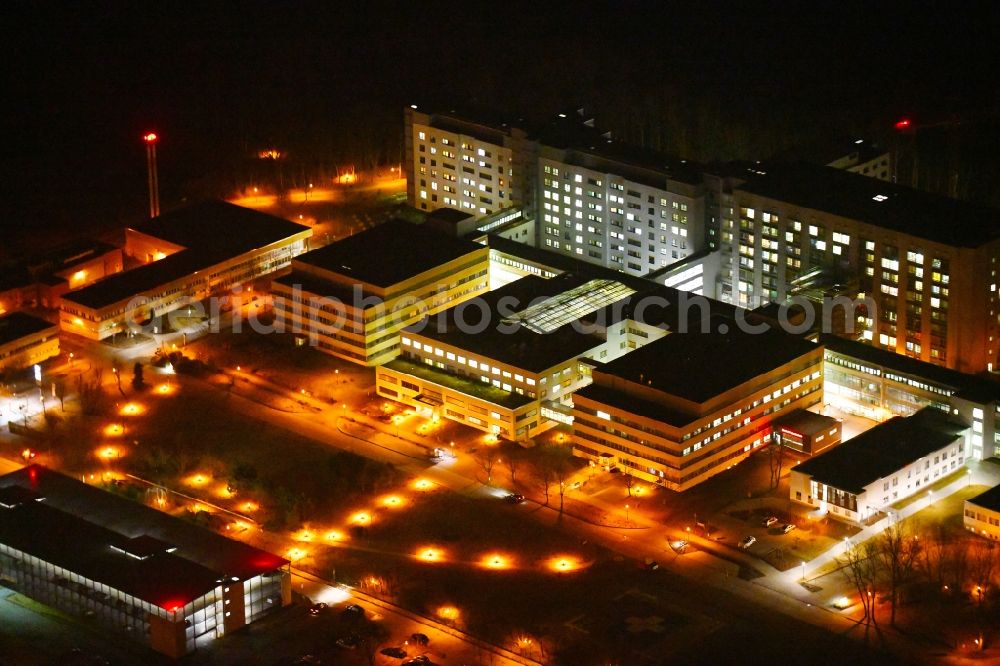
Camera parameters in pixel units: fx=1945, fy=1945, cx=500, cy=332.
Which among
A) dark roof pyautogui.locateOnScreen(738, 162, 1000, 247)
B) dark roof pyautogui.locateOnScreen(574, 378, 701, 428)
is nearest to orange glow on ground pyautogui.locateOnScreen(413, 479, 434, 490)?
dark roof pyautogui.locateOnScreen(574, 378, 701, 428)

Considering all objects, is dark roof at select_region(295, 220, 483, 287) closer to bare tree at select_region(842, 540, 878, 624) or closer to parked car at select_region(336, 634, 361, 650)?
parked car at select_region(336, 634, 361, 650)

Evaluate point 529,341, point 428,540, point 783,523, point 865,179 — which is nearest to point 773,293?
point 865,179

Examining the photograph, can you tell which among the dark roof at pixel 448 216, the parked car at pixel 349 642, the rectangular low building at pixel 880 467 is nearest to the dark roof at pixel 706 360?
the rectangular low building at pixel 880 467

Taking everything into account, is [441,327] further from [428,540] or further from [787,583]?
[787,583]

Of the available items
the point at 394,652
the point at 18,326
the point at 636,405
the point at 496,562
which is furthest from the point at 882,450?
the point at 18,326

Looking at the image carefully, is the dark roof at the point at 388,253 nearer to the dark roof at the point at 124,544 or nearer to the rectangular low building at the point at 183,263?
the rectangular low building at the point at 183,263

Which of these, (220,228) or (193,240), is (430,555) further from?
(220,228)

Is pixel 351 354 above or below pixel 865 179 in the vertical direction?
below
